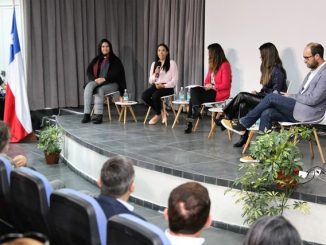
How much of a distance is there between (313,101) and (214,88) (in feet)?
6.03

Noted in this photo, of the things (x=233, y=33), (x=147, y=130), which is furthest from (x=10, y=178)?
(x=233, y=33)

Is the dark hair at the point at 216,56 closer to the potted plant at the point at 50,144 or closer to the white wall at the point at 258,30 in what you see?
the white wall at the point at 258,30

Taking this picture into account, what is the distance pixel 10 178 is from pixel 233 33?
4619mm

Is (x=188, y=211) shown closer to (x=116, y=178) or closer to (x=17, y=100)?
(x=116, y=178)

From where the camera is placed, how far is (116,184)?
7.09ft

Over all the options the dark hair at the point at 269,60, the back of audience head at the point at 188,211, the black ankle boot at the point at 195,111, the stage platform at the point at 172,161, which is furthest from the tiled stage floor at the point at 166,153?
the back of audience head at the point at 188,211

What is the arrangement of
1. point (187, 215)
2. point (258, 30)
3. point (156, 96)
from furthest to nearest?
1. point (156, 96)
2. point (258, 30)
3. point (187, 215)

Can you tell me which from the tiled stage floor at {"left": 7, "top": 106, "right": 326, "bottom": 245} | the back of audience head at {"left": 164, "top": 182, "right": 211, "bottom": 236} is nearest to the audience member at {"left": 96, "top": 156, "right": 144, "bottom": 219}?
the back of audience head at {"left": 164, "top": 182, "right": 211, "bottom": 236}

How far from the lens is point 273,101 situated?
168 inches

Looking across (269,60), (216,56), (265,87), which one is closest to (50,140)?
(216,56)

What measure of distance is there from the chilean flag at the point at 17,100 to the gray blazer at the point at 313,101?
4058 millimetres

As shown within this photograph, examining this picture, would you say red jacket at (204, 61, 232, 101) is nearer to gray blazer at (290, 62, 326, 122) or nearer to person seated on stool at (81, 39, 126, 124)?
gray blazer at (290, 62, 326, 122)

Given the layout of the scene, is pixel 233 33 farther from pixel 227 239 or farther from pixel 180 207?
pixel 180 207

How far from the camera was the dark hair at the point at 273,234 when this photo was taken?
137 centimetres
